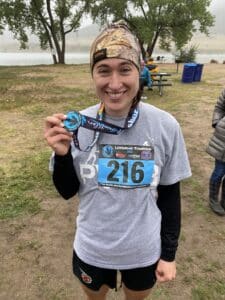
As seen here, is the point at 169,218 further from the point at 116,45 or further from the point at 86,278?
the point at 116,45

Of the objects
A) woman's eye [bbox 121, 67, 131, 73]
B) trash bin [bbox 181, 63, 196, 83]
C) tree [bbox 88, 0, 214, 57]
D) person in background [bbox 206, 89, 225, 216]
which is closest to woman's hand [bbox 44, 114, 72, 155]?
woman's eye [bbox 121, 67, 131, 73]

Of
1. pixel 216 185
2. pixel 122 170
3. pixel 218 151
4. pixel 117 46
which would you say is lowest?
pixel 216 185

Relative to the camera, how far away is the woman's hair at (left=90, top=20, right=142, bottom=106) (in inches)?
63.1

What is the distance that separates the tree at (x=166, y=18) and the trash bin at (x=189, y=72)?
1286cm

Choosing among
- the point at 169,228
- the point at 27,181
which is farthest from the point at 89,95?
the point at 169,228

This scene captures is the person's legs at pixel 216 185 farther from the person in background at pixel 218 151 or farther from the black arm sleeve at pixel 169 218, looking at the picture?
the black arm sleeve at pixel 169 218

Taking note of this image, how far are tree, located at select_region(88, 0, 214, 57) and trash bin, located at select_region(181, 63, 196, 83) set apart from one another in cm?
1286

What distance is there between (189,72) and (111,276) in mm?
15730

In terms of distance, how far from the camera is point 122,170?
1.70 m

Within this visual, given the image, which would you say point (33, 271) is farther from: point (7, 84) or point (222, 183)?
point (7, 84)

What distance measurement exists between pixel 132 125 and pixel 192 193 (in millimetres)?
3741

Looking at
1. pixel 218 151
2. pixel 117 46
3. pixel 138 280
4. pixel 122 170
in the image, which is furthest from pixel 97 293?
pixel 218 151

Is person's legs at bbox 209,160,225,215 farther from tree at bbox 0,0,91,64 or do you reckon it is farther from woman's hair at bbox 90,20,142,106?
tree at bbox 0,0,91,64

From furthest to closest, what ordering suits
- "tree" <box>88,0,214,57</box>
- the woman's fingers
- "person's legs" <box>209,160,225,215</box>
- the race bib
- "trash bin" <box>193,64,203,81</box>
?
"tree" <box>88,0,214,57</box> → "trash bin" <box>193,64,203,81</box> → "person's legs" <box>209,160,225,215</box> → the race bib → the woman's fingers
